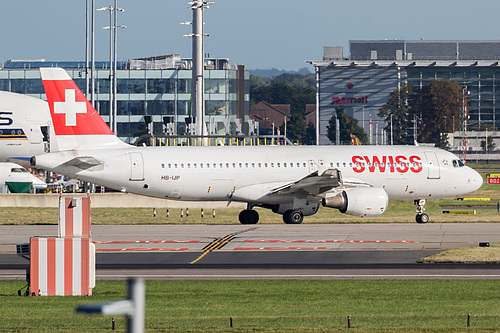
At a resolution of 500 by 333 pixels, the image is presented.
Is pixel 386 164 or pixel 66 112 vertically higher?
pixel 66 112

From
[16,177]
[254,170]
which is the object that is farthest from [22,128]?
[254,170]

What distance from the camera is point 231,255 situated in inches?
1220

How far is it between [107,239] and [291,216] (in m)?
10.4

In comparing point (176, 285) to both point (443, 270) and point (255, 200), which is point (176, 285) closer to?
point (443, 270)

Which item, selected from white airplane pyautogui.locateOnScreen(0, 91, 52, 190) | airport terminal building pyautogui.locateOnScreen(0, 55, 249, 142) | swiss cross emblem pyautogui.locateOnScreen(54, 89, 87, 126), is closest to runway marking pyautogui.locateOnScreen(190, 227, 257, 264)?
swiss cross emblem pyautogui.locateOnScreen(54, 89, 87, 126)

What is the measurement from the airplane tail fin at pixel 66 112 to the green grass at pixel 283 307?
54.2ft

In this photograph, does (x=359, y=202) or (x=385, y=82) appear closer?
(x=359, y=202)

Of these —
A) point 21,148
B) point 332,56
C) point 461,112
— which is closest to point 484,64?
point 461,112

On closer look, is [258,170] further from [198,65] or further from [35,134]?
[198,65]

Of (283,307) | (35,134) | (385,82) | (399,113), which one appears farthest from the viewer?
(385,82)

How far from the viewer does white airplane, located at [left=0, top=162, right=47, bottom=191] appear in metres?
70.2

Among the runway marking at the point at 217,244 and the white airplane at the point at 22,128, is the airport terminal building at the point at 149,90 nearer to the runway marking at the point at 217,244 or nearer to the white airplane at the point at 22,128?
the white airplane at the point at 22,128

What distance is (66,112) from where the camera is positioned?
40.2m

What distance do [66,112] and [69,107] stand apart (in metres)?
0.27
